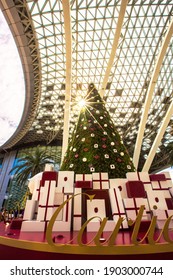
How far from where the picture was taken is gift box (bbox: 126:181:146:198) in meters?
5.04

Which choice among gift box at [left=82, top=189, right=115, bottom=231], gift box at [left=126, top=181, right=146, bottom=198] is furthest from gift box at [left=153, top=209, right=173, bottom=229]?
gift box at [left=82, top=189, right=115, bottom=231]

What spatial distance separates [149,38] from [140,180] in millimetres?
22074

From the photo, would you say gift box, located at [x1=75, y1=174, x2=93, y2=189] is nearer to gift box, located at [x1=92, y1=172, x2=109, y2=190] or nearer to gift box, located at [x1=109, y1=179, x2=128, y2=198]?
gift box, located at [x1=92, y1=172, x2=109, y2=190]

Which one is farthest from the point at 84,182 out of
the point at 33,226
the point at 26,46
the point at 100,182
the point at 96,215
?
the point at 26,46

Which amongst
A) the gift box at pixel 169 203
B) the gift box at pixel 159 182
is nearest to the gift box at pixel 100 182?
the gift box at pixel 159 182

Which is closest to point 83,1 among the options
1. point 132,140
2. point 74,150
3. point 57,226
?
point 74,150

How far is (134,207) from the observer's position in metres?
4.81

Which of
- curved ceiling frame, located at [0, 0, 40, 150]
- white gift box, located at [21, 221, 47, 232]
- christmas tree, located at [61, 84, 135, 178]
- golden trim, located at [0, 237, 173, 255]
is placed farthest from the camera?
curved ceiling frame, located at [0, 0, 40, 150]

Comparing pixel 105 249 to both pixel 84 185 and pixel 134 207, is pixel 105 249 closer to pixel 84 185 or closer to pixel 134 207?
pixel 134 207

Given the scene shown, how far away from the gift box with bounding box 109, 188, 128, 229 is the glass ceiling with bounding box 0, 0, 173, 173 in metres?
13.5

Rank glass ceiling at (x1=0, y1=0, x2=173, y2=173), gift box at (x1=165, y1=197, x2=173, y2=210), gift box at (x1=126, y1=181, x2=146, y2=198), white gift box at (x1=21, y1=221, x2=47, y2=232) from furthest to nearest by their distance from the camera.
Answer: glass ceiling at (x1=0, y1=0, x2=173, y2=173), gift box at (x1=165, y1=197, x2=173, y2=210), gift box at (x1=126, y1=181, x2=146, y2=198), white gift box at (x1=21, y1=221, x2=47, y2=232)

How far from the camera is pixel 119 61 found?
Result: 23.6m
